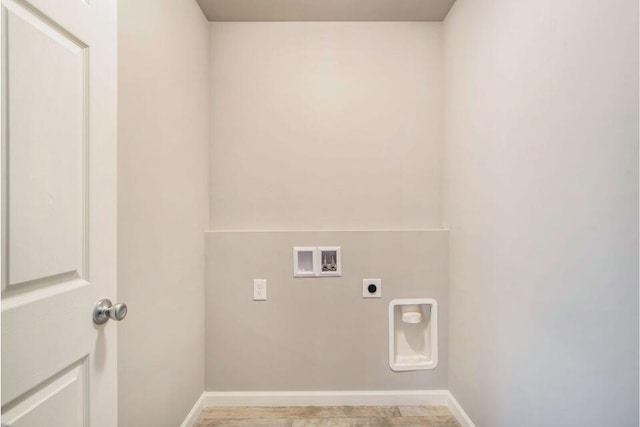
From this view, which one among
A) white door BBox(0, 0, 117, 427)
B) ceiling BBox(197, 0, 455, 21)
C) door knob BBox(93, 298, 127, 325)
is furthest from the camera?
ceiling BBox(197, 0, 455, 21)

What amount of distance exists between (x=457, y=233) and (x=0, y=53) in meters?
1.91

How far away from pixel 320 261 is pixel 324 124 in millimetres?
832

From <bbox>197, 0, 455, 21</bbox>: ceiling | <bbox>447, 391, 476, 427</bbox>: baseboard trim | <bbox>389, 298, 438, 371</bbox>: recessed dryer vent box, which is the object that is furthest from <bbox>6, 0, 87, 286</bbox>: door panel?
<bbox>447, 391, 476, 427</bbox>: baseboard trim

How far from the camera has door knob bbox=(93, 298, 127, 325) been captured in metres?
0.85

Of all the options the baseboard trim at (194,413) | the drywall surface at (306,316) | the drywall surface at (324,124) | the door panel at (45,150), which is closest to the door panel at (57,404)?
the door panel at (45,150)

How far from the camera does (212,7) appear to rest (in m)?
1.95

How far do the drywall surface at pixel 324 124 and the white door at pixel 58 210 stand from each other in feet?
3.86

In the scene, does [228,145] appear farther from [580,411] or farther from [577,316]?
[580,411]

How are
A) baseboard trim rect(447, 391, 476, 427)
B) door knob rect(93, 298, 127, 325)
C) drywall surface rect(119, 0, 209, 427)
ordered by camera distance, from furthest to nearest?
baseboard trim rect(447, 391, 476, 427)
drywall surface rect(119, 0, 209, 427)
door knob rect(93, 298, 127, 325)

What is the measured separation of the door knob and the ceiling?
1721mm

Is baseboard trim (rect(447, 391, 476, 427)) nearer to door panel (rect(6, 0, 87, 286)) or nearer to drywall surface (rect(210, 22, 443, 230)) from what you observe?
drywall surface (rect(210, 22, 443, 230))

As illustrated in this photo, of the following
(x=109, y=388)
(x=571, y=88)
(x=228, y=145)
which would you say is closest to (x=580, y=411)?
(x=571, y=88)

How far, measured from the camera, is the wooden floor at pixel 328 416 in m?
1.87

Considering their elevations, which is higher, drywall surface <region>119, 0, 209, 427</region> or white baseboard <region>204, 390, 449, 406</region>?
drywall surface <region>119, 0, 209, 427</region>
